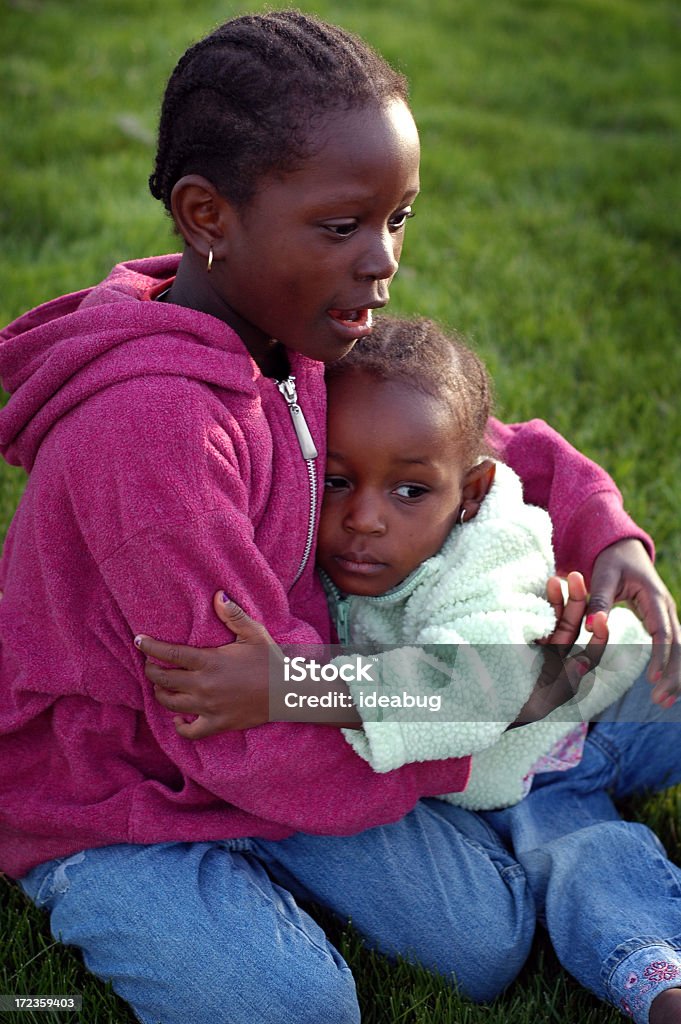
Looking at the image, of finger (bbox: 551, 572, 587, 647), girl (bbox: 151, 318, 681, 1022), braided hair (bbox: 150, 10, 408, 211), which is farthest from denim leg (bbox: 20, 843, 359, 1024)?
braided hair (bbox: 150, 10, 408, 211)

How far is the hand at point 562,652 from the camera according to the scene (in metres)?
2.24

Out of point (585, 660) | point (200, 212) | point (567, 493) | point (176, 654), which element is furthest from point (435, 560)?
point (200, 212)

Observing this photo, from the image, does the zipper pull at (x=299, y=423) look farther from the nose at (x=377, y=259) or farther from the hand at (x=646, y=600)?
the hand at (x=646, y=600)

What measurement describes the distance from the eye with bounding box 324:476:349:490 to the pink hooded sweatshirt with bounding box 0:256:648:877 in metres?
0.08

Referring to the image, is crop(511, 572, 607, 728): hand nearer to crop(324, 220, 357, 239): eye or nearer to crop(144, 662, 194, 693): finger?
crop(144, 662, 194, 693): finger

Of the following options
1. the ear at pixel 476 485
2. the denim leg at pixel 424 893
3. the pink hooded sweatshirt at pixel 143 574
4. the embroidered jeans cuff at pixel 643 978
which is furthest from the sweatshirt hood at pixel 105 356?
the embroidered jeans cuff at pixel 643 978

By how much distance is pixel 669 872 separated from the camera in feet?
7.73

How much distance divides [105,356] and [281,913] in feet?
3.50

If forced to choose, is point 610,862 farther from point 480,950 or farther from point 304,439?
point 304,439

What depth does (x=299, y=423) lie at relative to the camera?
220 cm

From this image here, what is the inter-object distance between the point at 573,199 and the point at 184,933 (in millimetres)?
4313

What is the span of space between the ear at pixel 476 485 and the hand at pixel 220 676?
62cm

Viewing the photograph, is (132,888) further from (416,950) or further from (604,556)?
(604,556)

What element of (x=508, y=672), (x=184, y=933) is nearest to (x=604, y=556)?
(x=508, y=672)
